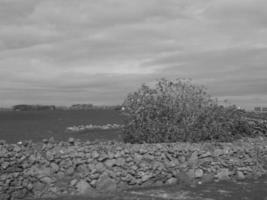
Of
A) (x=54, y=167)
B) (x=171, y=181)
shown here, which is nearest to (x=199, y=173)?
(x=171, y=181)

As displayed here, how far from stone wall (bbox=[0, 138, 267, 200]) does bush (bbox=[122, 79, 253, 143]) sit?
73.3 inches

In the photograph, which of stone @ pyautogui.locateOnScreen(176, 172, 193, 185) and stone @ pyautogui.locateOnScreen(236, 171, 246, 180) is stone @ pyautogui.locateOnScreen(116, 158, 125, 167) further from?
stone @ pyautogui.locateOnScreen(236, 171, 246, 180)

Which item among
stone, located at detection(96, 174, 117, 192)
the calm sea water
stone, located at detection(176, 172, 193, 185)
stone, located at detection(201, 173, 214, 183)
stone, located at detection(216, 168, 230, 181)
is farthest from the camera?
the calm sea water

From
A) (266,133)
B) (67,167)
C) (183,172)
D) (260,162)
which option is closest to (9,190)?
(67,167)

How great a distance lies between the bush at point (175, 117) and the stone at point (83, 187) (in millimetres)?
3717

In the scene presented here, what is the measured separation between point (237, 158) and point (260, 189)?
6.18 feet

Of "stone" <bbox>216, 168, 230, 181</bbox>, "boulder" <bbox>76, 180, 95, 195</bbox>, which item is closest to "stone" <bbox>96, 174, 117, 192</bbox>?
"boulder" <bbox>76, 180, 95, 195</bbox>

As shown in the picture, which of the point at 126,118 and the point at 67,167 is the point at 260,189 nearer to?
the point at 67,167

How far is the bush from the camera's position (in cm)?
1314

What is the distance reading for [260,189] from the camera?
9.41 m

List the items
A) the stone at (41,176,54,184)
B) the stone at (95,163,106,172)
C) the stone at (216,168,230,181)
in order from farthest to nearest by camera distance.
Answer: the stone at (216,168,230,181) → the stone at (95,163,106,172) → the stone at (41,176,54,184)

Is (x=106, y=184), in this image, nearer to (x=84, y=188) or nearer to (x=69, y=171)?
(x=84, y=188)

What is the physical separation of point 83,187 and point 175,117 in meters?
4.85

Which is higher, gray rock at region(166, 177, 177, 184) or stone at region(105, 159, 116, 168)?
stone at region(105, 159, 116, 168)
